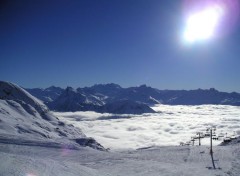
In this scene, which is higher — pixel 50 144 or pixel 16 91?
pixel 16 91

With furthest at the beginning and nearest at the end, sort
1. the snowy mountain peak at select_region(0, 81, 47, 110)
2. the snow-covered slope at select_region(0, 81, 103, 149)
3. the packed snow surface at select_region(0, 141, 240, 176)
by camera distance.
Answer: the snowy mountain peak at select_region(0, 81, 47, 110), the snow-covered slope at select_region(0, 81, 103, 149), the packed snow surface at select_region(0, 141, 240, 176)

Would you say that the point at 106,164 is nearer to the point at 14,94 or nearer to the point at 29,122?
the point at 29,122

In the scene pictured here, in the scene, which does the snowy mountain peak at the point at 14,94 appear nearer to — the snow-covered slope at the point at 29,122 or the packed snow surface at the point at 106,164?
the snow-covered slope at the point at 29,122

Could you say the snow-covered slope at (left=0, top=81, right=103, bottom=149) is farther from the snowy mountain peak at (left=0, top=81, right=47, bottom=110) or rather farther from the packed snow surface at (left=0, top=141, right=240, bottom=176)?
the packed snow surface at (left=0, top=141, right=240, bottom=176)

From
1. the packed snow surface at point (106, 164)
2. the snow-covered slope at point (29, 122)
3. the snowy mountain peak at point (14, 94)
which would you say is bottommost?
the packed snow surface at point (106, 164)

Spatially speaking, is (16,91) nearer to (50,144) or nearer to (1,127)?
(1,127)

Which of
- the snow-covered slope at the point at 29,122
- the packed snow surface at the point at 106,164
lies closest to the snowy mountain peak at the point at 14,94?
the snow-covered slope at the point at 29,122

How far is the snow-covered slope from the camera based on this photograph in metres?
107

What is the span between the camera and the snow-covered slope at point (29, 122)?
4210 inches

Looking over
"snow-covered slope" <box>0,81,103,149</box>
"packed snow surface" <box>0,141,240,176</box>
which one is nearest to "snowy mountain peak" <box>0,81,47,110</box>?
"snow-covered slope" <box>0,81,103,149</box>

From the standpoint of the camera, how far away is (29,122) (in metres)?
134

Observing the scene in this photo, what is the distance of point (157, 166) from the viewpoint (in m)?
39.7

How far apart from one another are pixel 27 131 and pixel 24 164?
3660 inches

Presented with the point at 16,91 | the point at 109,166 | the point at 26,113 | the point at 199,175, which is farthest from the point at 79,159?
the point at 16,91
